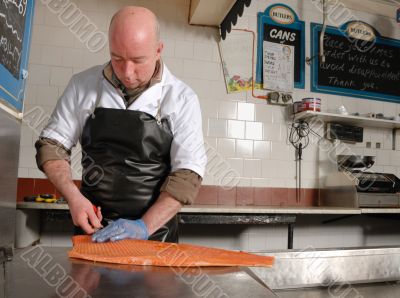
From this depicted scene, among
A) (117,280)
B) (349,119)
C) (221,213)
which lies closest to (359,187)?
(349,119)

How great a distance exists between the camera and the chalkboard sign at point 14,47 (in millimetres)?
1114

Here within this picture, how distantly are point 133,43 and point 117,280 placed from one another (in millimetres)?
772

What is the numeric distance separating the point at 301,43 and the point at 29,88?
2616mm

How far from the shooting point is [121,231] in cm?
109

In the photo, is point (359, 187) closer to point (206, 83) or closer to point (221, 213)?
point (221, 213)

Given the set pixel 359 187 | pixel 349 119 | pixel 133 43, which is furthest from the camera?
pixel 349 119

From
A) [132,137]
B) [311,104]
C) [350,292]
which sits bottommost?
[350,292]

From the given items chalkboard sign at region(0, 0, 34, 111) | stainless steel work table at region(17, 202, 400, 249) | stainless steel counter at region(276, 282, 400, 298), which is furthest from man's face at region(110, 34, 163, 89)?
stainless steel work table at region(17, 202, 400, 249)

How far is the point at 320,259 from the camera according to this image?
50.6 inches

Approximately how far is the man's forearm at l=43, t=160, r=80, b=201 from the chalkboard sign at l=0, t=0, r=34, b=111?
0.76 ft

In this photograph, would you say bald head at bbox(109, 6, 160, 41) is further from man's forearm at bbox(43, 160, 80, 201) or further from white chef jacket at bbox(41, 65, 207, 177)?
man's forearm at bbox(43, 160, 80, 201)

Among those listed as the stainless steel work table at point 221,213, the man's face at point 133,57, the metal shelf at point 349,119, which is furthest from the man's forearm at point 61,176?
the metal shelf at point 349,119

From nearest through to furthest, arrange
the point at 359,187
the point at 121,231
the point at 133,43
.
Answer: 1. the point at 121,231
2. the point at 133,43
3. the point at 359,187

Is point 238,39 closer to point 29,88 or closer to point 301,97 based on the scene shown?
Answer: point 301,97
